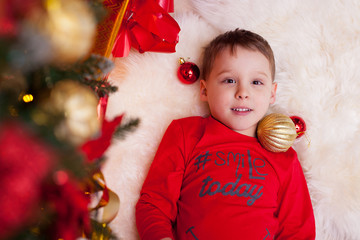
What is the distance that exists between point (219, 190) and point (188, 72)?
1.40 feet

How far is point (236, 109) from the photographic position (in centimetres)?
102

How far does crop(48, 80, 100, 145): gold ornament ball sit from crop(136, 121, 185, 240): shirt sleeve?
0.57 m

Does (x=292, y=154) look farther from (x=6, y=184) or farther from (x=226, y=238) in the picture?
(x=6, y=184)

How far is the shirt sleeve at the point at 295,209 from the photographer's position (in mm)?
959

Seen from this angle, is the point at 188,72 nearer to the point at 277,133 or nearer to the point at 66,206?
the point at 277,133

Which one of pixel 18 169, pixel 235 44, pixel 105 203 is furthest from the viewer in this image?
pixel 235 44

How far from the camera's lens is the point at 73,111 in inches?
15.0

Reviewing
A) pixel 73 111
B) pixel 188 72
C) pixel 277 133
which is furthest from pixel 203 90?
pixel 73 111

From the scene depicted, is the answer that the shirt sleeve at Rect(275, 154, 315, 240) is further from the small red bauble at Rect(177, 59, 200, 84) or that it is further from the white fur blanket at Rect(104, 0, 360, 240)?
the small red bauble at Rect(177, 59, 200, 84)

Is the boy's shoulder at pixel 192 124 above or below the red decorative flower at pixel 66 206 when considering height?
below

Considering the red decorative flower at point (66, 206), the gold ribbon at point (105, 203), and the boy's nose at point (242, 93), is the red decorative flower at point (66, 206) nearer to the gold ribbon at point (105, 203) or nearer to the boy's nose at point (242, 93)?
the gold ribbon at point (105, 203)

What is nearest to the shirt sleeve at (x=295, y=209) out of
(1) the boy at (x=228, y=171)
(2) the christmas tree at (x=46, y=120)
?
(1) the boy at (x=228, y=171)

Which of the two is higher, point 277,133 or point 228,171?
point 277,133

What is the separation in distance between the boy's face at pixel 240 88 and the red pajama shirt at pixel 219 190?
7 centimetres
